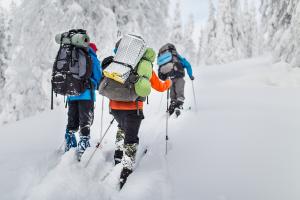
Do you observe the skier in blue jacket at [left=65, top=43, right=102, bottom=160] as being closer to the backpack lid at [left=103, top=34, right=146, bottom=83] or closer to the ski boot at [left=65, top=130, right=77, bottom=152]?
the ski boot at [left=65, top=130, right=77, bottom=152]

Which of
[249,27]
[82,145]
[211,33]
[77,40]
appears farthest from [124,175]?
[249,27]

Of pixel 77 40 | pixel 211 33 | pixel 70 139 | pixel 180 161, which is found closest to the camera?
pixel 77 40

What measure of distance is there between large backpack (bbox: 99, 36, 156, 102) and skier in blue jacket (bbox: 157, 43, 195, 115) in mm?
4456

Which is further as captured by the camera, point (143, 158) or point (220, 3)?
point (220, 3)

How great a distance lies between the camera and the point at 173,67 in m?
9.41

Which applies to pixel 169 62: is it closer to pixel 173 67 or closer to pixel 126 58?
pixel 173 67

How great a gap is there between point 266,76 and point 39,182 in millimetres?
14421

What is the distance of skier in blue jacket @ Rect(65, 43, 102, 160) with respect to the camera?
5539mm

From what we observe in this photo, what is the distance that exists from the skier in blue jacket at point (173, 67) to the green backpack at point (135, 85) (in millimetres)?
4456

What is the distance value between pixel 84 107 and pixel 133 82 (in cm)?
123

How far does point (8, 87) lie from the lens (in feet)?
53.5

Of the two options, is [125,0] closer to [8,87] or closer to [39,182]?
[8,87]

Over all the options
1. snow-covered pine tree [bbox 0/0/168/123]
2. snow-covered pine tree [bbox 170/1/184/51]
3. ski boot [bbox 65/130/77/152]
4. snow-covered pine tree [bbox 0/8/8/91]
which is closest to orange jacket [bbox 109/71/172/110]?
ski boot [bbox 65/130/77/152]

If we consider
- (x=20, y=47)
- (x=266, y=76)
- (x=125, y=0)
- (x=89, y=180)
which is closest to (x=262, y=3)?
(x=266, y=76)
